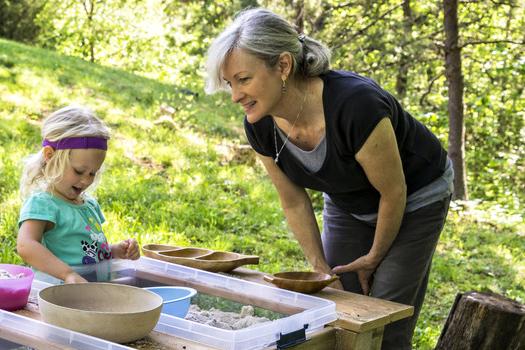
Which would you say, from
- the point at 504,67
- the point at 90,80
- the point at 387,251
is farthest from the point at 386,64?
the point at 387,251

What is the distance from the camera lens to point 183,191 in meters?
5.85

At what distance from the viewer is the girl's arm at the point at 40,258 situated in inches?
77.2

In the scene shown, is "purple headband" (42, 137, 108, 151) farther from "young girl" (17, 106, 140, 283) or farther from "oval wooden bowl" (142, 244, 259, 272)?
"oval wooden bowl" (142, 244, 259, 272)

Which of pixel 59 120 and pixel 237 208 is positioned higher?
pixel 59 120

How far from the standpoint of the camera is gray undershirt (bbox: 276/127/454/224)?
7.58 ft

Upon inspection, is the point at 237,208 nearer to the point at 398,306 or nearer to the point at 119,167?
the point at 119,167

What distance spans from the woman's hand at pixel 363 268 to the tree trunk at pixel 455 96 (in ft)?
17.0

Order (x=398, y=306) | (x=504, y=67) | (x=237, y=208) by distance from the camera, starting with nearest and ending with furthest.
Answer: (x=398, y=306) → (x=237, y=208) → (x=504, y=67)

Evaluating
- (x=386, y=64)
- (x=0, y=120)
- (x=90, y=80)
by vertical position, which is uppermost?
(x=386, y=64)

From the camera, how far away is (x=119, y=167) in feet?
20.0

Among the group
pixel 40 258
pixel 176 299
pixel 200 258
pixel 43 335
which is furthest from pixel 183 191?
pixel 43 335

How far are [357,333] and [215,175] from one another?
4.76 m

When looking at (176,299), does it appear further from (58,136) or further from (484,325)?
(484,325)

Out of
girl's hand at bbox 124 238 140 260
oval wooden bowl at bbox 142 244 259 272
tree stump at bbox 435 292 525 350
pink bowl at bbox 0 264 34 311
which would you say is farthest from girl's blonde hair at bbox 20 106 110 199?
tree stump at bbox 435 292 525 350
